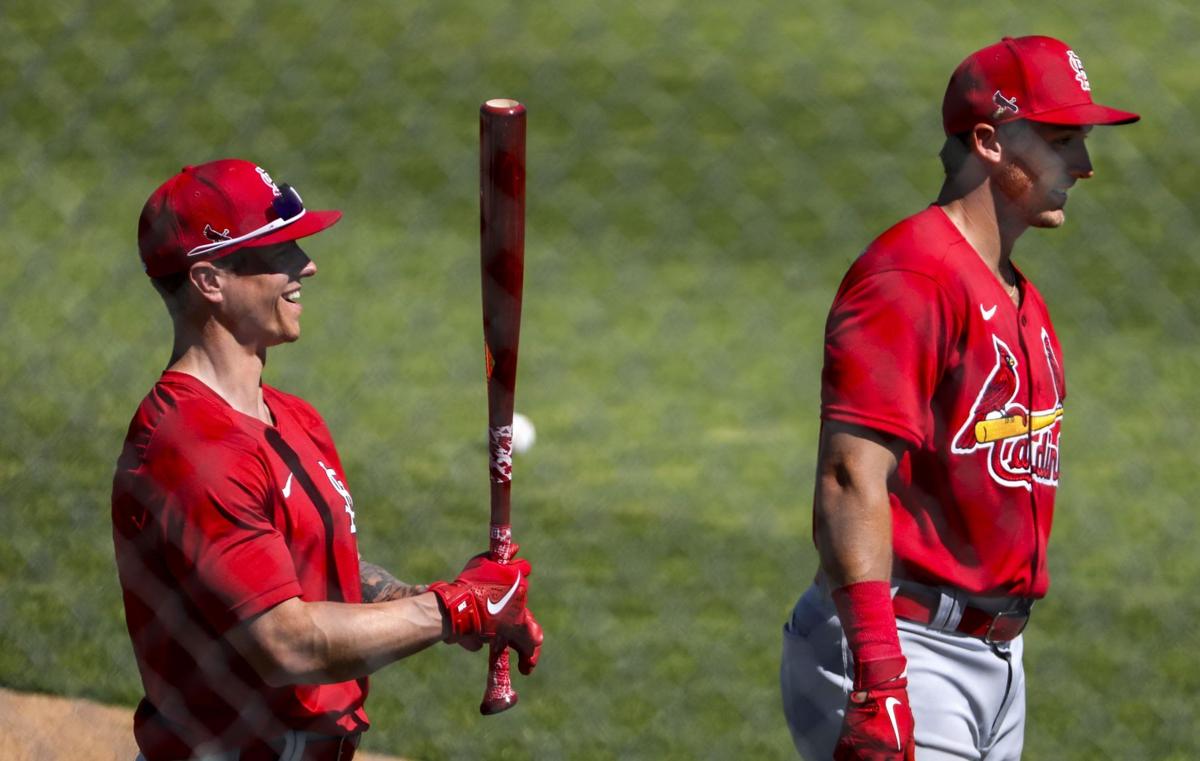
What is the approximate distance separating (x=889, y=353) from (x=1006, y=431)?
289mm

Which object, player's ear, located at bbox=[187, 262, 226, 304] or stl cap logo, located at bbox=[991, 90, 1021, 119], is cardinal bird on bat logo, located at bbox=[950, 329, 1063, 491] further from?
player's ear, located at bbox=[187, 262, 226, 304]

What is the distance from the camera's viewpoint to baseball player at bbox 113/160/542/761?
8.66ft

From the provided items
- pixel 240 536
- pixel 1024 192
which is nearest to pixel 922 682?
pixel 1024 192

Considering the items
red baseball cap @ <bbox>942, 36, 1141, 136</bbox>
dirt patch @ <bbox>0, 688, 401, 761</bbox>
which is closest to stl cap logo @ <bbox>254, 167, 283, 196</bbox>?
red baseball cap @ <bbox>942, 36, 1141, 136</bbox>

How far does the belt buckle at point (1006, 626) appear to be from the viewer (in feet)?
10.2

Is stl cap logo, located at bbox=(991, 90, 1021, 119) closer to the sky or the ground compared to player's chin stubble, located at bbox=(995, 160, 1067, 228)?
closer to the sky

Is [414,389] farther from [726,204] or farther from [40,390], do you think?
[726,204]

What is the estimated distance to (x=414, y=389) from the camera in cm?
759

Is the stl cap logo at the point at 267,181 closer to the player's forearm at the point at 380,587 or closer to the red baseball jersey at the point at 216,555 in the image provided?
the red baseball jersey at the point at 216,555

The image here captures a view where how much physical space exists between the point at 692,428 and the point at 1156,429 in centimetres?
190

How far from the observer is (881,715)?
113 inches

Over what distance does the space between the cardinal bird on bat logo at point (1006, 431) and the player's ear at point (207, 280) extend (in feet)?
4.02

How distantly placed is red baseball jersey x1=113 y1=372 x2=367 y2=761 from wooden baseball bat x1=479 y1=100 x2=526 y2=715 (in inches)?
14.2

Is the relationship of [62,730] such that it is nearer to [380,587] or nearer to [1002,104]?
[380,587]
